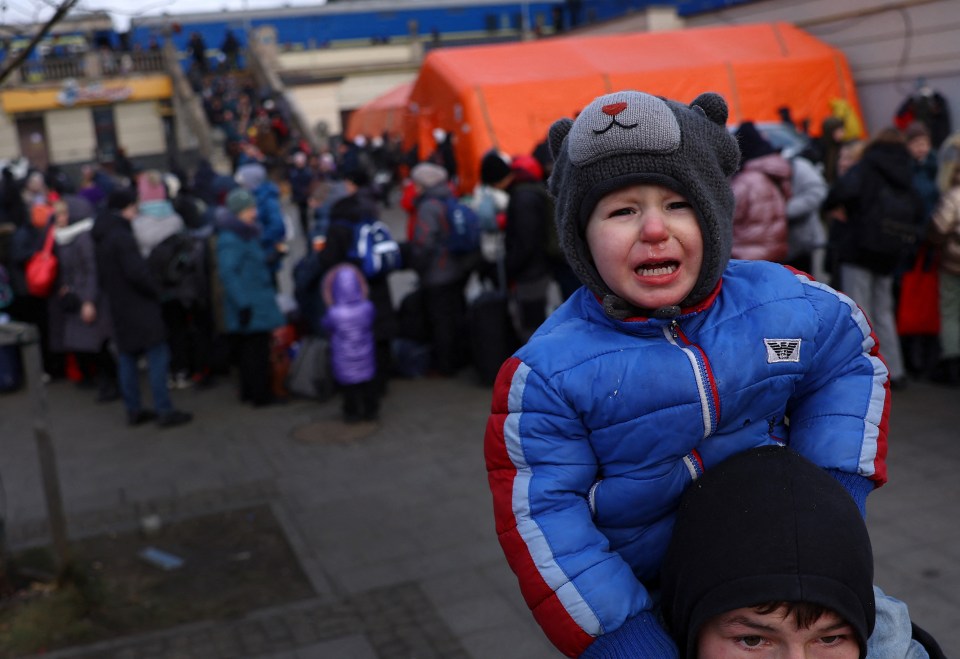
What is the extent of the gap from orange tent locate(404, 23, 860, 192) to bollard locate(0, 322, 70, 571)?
33.7 feet

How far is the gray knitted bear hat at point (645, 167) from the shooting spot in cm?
169

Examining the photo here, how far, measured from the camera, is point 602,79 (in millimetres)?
14930

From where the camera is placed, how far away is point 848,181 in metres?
6.92

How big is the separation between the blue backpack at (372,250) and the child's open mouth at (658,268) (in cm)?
608

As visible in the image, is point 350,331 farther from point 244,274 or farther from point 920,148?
point 920,148

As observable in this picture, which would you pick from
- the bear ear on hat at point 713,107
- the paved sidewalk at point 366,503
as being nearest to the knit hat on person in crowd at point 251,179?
the paved sidewalk at point 366,503

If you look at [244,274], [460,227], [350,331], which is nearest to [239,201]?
[244,274]

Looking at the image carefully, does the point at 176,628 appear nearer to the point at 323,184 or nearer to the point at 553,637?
the point at 553,637

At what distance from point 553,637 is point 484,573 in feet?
10.8

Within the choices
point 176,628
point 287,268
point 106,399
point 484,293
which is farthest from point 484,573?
point 287,268

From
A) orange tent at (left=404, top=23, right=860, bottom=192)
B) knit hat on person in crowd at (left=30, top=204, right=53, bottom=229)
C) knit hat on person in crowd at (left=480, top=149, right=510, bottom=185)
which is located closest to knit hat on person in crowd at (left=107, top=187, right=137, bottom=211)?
knit hat on person in crowd at (left=30, top=204, right=53, bottom=229)

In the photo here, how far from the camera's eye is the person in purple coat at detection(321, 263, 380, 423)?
7379 millimetres

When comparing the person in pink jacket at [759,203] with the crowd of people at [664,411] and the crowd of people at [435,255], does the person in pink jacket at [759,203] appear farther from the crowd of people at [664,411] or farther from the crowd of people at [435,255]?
the crowd of people at [664,411]

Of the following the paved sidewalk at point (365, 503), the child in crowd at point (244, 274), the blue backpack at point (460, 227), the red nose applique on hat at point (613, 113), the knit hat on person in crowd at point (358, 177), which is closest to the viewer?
the red nose applique on hat at point (613, 113)
